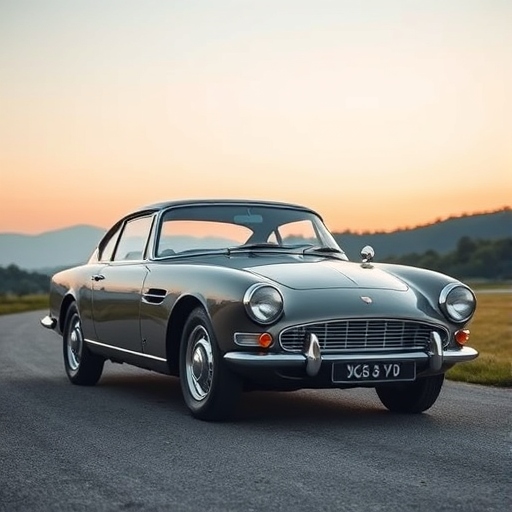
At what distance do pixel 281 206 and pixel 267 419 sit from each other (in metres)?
2.34

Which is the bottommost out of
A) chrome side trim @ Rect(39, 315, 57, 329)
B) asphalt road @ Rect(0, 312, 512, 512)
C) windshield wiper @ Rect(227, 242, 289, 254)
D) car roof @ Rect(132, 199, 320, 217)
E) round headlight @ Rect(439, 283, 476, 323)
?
asphalt road @ Rect(0, 312, 512, 512)

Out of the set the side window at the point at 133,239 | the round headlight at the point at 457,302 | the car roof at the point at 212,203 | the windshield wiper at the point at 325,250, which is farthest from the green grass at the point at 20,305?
the round headlight at the point at 457,302

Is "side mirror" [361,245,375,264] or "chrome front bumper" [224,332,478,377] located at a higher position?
"side mirror" [361,245,375,264]

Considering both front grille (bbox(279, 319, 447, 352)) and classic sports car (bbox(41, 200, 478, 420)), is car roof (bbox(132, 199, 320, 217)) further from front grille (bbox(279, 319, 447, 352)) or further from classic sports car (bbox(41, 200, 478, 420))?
front grille (bbox(279, 319, 447, 352))

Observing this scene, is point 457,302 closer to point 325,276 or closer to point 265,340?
point 325,276

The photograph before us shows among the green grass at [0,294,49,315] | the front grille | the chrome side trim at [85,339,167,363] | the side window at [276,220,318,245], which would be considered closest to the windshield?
the side window at [276,220,318,245]

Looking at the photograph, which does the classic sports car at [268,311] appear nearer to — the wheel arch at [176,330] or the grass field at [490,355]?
the wheel arch at [176,330]

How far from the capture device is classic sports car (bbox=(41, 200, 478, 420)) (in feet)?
21.6

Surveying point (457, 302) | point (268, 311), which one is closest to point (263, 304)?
point (268, 311)

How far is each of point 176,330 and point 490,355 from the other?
696 cm

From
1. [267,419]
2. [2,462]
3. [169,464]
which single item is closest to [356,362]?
[267,419]

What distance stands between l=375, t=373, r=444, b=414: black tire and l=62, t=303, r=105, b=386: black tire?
3146 millimetres

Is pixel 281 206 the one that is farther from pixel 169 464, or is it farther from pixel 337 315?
pixel 169 464

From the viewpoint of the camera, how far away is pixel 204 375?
23.1ft
